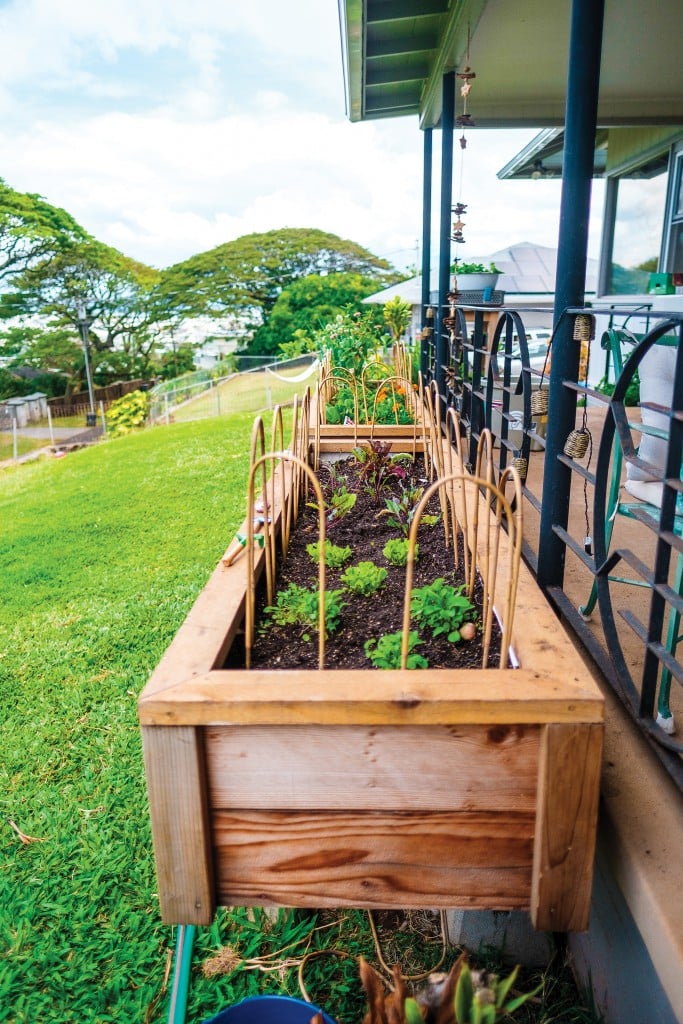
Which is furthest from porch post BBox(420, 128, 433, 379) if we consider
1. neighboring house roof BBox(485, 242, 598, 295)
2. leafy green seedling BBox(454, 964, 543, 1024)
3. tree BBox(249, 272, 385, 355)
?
tree BBox(249, 272, 385, 355)

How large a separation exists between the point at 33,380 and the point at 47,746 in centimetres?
2386

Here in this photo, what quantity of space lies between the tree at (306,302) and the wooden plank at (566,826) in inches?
1017

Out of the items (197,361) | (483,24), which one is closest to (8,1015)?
(483,24)

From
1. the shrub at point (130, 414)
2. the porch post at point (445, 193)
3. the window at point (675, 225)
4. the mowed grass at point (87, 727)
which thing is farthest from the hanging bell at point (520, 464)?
the shrub at point (130, 414)

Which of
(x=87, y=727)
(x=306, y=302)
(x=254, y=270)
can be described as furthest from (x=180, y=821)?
(x=254, y=270)

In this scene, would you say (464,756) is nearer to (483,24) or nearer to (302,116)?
(483,24)

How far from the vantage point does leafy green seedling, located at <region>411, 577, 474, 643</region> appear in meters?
1.62

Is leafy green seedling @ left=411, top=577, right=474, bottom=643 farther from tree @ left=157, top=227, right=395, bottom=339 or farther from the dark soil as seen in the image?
tree @ left=157, top=227, right=395, bottom=339

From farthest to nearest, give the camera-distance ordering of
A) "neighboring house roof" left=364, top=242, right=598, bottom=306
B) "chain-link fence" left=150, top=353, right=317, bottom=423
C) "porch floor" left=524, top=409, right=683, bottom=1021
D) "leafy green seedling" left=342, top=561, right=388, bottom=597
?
1. "chain-link fence" left=150, top=353, right=317, bottom=423
2. "neighboring house roof" left=364, top=242, right=598, bottom=306
3. "leafy green seedling" left=342, top=561, right=388, bottom=597
4. "porch floor" left=524, top=409, right=683, bottom=1021

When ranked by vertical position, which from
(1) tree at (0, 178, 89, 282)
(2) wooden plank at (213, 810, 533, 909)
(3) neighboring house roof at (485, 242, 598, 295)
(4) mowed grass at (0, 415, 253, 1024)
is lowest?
(4) mowed grass at (0, 415, 253, 1024)

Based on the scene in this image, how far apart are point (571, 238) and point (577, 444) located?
469 millimetres

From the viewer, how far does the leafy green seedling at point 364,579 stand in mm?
1874

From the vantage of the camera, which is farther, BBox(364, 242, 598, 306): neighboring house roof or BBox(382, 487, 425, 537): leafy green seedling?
BBox(364, 242, 598, 306): neighboring house roof

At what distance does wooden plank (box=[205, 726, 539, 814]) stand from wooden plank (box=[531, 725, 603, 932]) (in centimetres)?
3
